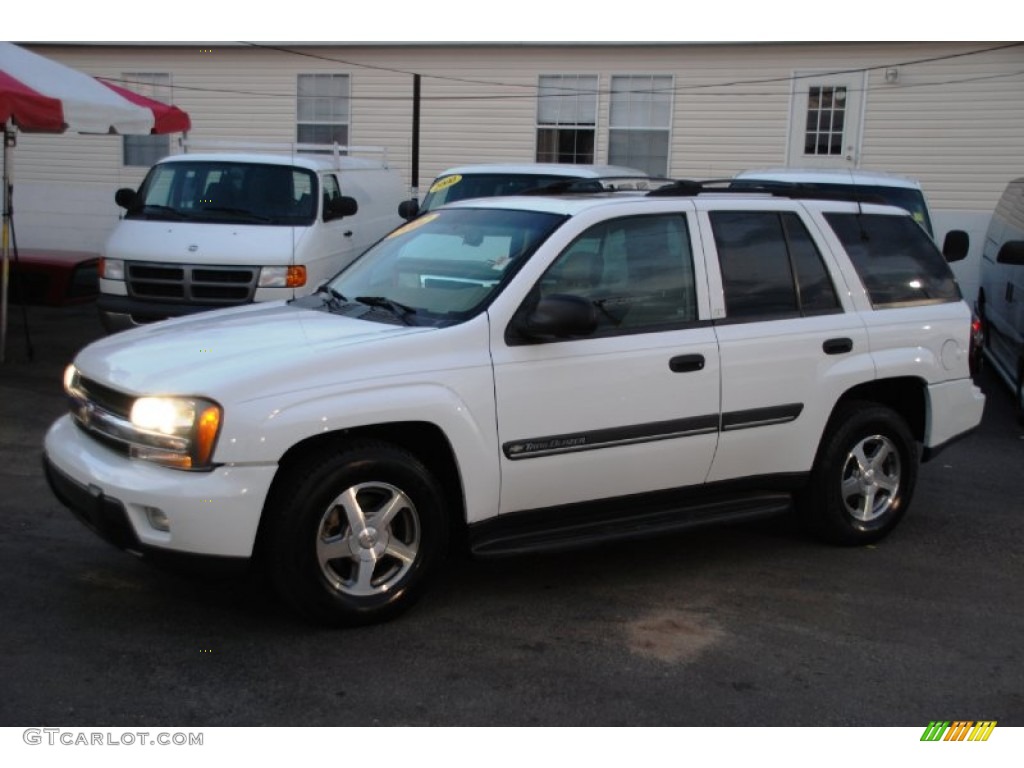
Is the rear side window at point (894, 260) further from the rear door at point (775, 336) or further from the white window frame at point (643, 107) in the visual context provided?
the white window frame at point (643, 107)

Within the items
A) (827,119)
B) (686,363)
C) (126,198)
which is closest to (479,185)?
(126,198)

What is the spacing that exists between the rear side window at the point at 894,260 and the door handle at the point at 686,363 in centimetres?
122

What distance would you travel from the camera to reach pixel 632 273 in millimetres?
5328

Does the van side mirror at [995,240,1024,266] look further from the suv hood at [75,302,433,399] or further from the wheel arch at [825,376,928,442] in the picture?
the suv hood at [75,302,433,399]

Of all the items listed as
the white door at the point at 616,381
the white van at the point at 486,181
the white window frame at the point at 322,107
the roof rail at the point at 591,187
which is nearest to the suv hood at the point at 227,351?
the white door at the point at 616,381

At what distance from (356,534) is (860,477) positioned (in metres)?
2.75

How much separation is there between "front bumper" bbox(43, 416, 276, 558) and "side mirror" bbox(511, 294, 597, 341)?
1204 millimetres

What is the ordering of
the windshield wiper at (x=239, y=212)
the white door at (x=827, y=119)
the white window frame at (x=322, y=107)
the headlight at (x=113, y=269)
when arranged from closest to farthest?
the headlight at (x=113, y=269)
the windshield wiper at (x=239, y=212)
the white door at (x=827, y=119)
the white window frame at (x=322, y=107)

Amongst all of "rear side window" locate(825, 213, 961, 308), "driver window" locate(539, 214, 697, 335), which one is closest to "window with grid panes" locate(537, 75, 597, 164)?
"rear side window" locate(825, 213, 961, 308)

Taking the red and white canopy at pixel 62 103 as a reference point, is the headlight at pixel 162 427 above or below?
below

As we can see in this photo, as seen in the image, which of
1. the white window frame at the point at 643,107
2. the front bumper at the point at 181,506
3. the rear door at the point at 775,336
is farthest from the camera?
the white window frame at the point at 643,107

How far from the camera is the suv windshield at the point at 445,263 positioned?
5.09m

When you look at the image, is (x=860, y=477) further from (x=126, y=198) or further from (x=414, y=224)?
(x=126, y=198)

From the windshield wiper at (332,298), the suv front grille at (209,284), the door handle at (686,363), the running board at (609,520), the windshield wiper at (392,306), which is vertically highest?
the windshield wiper at (392,306)
